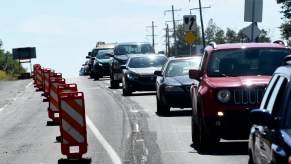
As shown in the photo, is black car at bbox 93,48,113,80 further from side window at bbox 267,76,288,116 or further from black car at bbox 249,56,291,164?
side window at bbox 267,76,288,116

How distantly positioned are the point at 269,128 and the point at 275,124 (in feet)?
0.40

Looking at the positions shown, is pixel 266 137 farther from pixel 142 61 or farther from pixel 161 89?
pixel 142 61

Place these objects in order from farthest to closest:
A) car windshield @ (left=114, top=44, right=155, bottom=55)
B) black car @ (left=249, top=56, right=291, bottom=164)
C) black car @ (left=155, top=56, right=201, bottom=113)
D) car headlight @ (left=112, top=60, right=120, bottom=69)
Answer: car windshield @ (left=114, top=44, right=155, bottom=55) → car headlight @ (left=112, top=60, right=120, bottom=69) → black car @ (left=155, top=56, right=201, bottom=113) → black car @ (left=249, top=56, right=291, bottom=164)

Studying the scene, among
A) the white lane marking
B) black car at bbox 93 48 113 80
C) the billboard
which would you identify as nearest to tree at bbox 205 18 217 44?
the billboard

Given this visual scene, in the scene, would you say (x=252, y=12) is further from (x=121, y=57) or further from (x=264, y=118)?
(x=264, y=118)

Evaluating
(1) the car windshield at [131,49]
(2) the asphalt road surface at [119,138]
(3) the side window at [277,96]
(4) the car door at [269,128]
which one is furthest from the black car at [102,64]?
(3) the side window at [277,96]

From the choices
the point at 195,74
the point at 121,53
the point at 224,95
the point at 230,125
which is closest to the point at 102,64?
the point at 121,53

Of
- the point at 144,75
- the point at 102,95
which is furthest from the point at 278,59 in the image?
the point at 102,95

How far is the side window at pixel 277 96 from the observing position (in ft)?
29.7

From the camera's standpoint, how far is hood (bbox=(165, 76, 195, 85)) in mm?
24781

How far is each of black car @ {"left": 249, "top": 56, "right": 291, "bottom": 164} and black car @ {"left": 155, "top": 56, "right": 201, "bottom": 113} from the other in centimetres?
1459

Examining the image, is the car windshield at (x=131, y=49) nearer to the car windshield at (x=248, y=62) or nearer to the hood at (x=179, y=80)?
the hood at (x=179, y=80)

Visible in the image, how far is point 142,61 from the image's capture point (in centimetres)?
3728

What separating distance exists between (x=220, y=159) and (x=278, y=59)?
→ 102 inches
